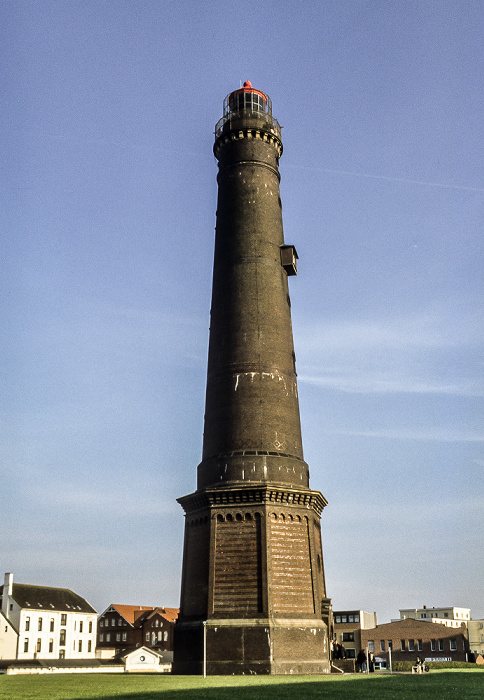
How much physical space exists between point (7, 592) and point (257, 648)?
186 feet

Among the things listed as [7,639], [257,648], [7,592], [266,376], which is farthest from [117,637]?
[266,376]

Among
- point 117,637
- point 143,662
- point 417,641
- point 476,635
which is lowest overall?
point 143,662

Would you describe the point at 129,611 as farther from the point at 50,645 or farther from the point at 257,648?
the point at 257,648

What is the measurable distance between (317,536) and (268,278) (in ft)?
44.5

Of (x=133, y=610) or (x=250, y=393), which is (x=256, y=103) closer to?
(x=250, y=393)

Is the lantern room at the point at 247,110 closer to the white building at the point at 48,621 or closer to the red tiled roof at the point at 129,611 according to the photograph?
the white building at the point at 48,621

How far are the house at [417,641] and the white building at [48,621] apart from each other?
33.2 meters

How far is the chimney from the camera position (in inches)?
3076

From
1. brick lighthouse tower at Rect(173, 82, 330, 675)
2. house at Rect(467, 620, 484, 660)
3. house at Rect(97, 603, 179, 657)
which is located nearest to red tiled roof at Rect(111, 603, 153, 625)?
house at Rect(97, 603, 179, 657)

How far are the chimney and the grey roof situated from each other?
2.11ft

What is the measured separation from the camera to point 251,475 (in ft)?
111

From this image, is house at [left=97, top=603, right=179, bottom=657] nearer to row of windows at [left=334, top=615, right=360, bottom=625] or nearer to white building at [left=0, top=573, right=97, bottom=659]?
white building at [left=0, top=573, right=97, bottom=659]

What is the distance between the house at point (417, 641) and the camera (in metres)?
81.9

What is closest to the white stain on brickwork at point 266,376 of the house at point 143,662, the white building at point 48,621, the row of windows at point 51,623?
the house at point 143,662
